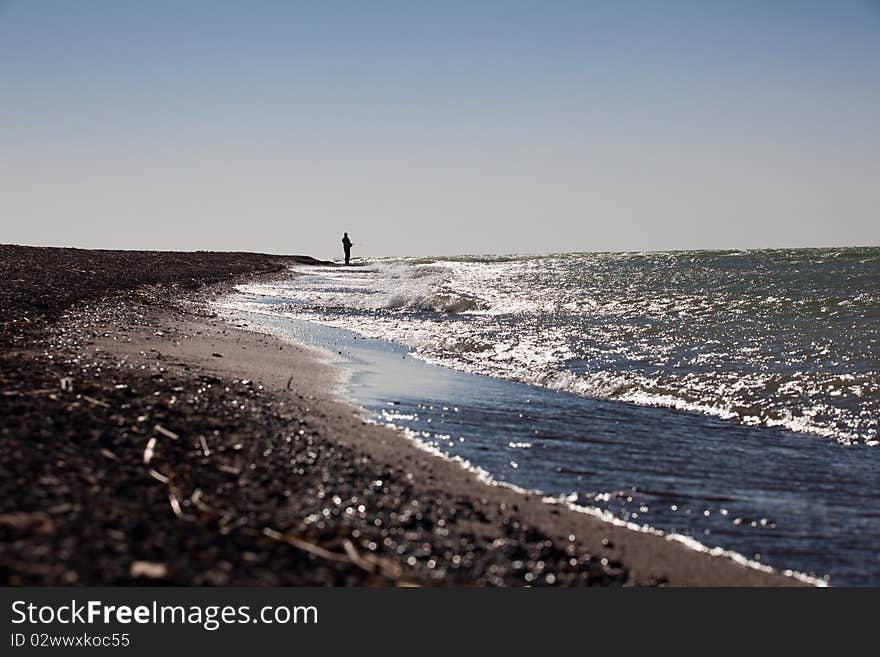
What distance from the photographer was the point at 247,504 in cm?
420

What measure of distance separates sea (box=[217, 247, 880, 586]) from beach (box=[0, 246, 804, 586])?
1.85 ft

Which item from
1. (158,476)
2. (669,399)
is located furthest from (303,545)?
(669,399)

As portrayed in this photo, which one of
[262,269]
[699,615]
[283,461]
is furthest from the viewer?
[262,269]

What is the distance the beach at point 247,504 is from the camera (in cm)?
332

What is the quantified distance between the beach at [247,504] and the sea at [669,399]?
564 millimetres

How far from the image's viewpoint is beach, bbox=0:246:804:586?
3.32 meters

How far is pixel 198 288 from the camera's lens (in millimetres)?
24625

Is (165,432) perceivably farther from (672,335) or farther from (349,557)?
(672,335)

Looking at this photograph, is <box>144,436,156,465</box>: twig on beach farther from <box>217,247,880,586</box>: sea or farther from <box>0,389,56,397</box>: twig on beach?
<box>217,247,880,586</box>: sea

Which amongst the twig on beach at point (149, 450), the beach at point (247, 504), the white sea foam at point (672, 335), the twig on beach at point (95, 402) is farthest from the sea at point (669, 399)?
the twig on beach at point (95, 402)

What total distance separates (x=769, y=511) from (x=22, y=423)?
5.24m

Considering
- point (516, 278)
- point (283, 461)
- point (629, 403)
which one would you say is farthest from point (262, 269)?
point (283, 461)

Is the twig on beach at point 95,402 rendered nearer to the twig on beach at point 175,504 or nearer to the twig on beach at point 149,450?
the twig on beach at point 149,450

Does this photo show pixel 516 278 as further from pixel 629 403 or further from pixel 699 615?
pixel 699 615
